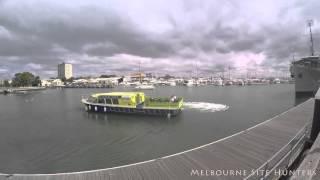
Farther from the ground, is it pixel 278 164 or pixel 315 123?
pixel 315 123

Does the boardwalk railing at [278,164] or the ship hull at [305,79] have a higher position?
the ship hull at [305,79]

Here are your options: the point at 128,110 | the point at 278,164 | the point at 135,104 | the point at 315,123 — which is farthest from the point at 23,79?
the point at 278,164

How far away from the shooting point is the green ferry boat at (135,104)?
40.0m

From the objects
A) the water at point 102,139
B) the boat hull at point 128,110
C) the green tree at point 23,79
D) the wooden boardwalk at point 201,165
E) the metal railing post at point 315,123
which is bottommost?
the water at point 102,139

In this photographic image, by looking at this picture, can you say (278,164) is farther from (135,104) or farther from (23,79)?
(23,79)

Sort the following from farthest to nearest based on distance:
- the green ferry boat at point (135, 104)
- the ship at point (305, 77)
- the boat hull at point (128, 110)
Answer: the ship at point (305, 77) < the green ferry boat at point (135, 104) < the boat hull at point (128, 110)

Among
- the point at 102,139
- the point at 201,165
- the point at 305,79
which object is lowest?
the point at 102,139

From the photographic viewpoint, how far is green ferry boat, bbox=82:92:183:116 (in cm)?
3997

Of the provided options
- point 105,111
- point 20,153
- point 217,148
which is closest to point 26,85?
point 105,111

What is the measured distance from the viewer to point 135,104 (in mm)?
42500

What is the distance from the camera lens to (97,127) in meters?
33.4

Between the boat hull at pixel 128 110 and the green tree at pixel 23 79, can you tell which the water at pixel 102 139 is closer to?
the boat hull at pixel 128 110

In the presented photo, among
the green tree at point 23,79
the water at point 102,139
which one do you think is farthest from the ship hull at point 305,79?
the green tree at point 23,79

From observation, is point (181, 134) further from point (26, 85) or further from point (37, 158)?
point (26, 85)
